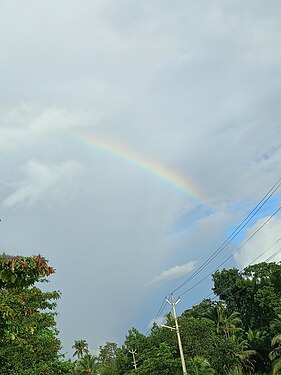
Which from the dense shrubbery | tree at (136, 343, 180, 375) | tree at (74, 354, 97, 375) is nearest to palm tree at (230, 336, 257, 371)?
the dense shrubbery

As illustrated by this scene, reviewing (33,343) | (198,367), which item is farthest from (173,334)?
(33,343)

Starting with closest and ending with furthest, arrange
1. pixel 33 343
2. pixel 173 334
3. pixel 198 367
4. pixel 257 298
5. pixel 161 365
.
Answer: pixel 33 343 → pixel 161 365 → pixel 198 367 → pixel 173 334 → pixel 257 298

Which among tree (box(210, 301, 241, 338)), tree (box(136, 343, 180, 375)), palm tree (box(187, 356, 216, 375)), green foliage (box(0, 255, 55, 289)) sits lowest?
green foliage (box(0, 255, 55, 289))

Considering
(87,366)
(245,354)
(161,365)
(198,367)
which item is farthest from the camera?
(87,366)

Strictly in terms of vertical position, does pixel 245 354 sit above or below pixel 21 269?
above

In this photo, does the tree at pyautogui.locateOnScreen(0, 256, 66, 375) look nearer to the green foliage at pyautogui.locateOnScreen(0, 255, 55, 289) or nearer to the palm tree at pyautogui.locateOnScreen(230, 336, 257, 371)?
the green foliage at pyautogui.locateOnScreen(0, 255, 55, 289)

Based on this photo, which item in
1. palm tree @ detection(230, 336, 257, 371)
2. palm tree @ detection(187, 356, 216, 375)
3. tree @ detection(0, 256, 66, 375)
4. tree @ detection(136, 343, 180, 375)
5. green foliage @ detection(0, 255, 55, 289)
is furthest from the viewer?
palm tree @ detection(230, 336, 257, 371)

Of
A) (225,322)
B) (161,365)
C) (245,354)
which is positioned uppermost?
(225,322)

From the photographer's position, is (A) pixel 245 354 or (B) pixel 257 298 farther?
(B) pixel 257 298

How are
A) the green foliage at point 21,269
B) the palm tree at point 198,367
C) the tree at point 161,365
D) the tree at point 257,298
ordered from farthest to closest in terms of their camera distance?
the tree at point 257,298
the palm tree at point 198,367
the tree at point 161,365
the green foliage at point 21,269

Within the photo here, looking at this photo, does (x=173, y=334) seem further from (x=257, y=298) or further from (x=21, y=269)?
(x=21, y=269)

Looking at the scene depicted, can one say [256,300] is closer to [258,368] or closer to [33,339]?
[258,368]

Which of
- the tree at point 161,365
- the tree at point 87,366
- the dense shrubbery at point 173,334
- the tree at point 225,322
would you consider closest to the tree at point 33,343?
the dense shrubbery at point 173,334

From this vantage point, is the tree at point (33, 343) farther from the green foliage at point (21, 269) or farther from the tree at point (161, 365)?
the tree at point (161, 365)
